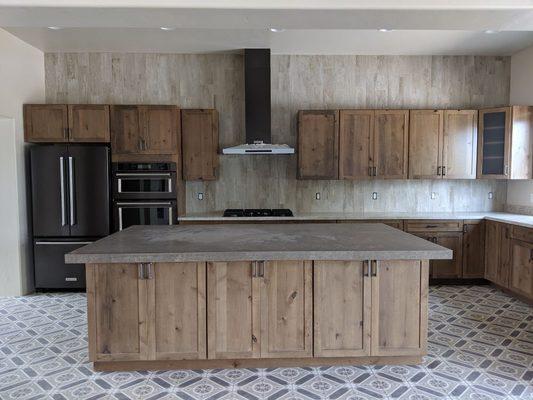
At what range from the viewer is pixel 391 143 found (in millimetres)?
4969

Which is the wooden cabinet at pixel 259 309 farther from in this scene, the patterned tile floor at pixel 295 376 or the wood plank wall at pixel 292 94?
the wood plank wall at pixel 292 94

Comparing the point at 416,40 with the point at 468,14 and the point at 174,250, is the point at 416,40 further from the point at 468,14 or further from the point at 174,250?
the point at 174,250

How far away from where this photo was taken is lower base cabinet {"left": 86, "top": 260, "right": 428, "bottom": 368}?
2.68 m

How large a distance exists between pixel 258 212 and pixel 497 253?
287cm

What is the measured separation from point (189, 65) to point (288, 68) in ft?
4.33

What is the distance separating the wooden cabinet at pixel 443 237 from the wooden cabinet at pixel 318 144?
3.91ft

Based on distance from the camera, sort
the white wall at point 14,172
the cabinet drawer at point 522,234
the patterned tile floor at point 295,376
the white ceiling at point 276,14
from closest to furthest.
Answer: the patterned tile floor at point 295,376 → the white ceiling at point 276,14 → the cabinet drawer at point 522,234 → the white wall at point 14,172

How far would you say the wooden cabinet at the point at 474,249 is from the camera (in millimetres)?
4836

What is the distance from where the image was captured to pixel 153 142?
471cm

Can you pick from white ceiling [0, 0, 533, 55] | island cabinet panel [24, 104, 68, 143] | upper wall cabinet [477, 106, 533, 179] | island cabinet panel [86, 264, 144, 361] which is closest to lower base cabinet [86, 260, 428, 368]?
island cabinet panel [86, 264, 144, 361]

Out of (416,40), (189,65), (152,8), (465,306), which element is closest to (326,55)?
(416,40)

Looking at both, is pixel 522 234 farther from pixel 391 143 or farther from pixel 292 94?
pixel 292 94

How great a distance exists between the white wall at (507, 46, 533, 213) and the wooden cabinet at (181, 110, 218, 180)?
393cm

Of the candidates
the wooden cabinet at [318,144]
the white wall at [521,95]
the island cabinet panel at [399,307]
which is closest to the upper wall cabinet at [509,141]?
the white wall at [521,95]
